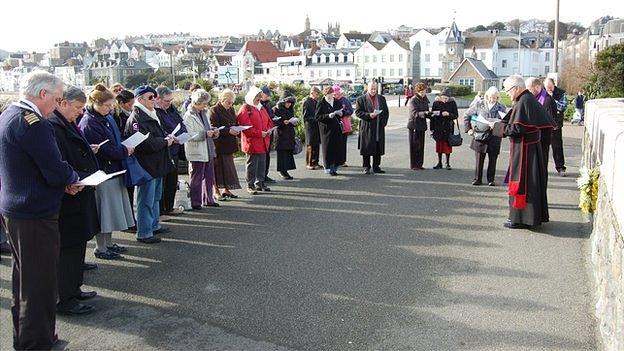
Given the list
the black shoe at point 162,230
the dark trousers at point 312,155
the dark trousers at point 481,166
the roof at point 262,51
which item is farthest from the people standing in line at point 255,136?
the roof at point 262,51

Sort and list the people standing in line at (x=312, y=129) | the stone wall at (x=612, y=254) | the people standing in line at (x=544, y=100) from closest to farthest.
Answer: the stone wall at (x=612, y=254)
the people standing in line at (x=544, y=100)
the people standing in line at (x=312, y=129)

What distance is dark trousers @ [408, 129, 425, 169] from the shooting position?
1304 centimetres

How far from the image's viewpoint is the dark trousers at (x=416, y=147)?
1304 cm

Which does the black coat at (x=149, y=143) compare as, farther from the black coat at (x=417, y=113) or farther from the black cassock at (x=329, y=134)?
the black coat at (x=417, y=113)

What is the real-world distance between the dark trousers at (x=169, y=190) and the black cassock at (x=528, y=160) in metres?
4.82

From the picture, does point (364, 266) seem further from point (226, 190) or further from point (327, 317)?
point (226, 190)

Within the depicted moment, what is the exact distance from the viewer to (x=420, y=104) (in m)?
12.9

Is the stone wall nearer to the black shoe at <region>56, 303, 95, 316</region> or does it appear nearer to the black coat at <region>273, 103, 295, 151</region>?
the black shoe at <region>56, 303, 95, 316</region>

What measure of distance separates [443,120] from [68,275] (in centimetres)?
920

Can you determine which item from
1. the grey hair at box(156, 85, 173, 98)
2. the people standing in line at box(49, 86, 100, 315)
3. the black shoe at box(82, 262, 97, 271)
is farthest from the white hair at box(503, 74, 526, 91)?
the black shoe at box(82, 262, 97, 271)

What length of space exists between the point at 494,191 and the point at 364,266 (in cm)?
508

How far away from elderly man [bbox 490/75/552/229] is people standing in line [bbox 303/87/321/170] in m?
5.39

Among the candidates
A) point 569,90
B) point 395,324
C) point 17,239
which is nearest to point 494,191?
point 395,324

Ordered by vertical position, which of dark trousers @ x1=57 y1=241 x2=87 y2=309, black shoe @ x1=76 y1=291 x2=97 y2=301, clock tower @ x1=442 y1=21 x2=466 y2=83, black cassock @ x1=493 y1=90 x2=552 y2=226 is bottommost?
black shoe @ x1=76 y1=291 x2=97 y2=301
